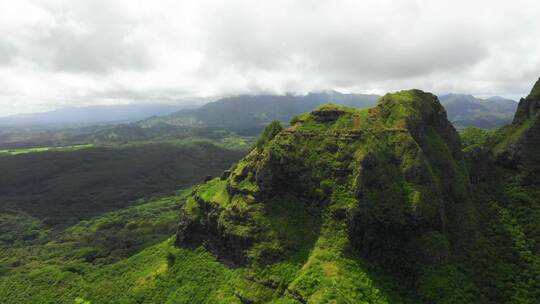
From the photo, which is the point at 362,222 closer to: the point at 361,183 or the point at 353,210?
the point at 353,210

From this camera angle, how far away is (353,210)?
252ft

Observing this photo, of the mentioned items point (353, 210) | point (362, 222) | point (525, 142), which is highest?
point (525, 142)

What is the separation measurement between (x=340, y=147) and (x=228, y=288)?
44.5 meters

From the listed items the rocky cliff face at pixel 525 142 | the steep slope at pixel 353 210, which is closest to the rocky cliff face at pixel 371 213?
the steep slope at pixel 353 210

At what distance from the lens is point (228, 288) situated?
275 feet

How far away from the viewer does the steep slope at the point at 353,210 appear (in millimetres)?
71188

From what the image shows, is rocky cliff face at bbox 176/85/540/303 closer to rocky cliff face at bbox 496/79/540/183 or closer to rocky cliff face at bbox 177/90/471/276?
rocky cliff face at bbox 177/90/471/276

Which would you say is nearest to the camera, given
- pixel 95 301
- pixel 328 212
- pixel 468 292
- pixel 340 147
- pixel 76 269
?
pixel 468 292

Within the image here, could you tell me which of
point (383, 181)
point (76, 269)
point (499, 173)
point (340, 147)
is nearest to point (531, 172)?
point (499, 173)

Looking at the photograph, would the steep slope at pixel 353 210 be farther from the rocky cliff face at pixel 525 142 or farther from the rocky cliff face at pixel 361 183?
the rocky cliff face at pixel 525 142

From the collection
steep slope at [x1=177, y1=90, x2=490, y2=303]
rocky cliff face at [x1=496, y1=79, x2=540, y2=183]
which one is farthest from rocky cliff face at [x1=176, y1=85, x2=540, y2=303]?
rocky cliff face at [x1=496, y1=79, x2=540, y2=183]

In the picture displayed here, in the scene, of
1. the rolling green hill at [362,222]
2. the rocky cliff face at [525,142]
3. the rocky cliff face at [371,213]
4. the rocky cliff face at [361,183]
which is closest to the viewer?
the rocky cliff face at [371,213]

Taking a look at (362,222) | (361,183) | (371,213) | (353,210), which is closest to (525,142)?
(361,183)

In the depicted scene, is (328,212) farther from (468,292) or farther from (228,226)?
(468,292)
